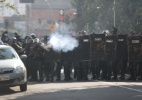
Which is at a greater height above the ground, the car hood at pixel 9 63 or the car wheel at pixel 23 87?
the car hood at pixel 9 63

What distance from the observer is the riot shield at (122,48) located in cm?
1662

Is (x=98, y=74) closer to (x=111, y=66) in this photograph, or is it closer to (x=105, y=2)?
(x=111, y=66)

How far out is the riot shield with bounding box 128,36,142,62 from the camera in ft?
54.4

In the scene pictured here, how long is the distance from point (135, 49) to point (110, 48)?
39.9 inches

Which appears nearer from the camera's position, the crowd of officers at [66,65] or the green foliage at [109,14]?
the crowd of officers at [66,65]

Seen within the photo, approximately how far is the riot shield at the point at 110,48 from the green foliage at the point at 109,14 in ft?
46.5

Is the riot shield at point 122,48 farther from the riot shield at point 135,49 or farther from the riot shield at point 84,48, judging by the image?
the riot shield at point 84,48

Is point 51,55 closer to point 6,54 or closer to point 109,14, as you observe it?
point 6,54

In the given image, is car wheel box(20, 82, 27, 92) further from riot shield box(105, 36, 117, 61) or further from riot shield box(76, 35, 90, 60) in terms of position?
riot shield box(105, 36, 117, 61)

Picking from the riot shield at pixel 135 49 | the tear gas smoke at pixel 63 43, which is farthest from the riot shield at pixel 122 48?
the tear gas smoke at pixel 63 43

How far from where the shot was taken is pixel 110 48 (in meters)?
16.8

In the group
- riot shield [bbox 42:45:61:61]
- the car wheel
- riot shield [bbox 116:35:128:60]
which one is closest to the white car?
the car wheel

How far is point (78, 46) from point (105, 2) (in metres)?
20.1

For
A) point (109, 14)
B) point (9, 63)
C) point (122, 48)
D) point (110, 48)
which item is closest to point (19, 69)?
point (9, 63)
